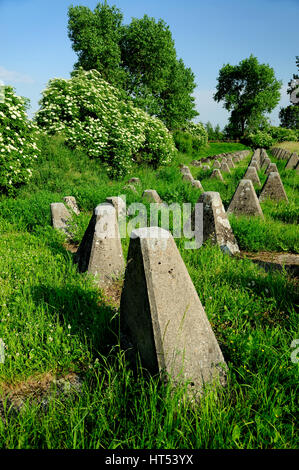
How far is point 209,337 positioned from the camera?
1874 mm

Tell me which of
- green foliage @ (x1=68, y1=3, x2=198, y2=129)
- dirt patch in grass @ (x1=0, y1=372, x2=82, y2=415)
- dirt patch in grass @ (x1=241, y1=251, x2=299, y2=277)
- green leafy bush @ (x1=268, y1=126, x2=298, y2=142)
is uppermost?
green foliage @ (x1=68, y1=3, x2=198, y2=129)

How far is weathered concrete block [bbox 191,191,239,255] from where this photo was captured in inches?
182

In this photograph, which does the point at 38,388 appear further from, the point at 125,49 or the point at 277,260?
the point at 125,49

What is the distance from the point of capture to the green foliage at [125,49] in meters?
25.4

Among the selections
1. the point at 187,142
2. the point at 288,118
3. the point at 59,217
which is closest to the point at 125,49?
the point at 187,142

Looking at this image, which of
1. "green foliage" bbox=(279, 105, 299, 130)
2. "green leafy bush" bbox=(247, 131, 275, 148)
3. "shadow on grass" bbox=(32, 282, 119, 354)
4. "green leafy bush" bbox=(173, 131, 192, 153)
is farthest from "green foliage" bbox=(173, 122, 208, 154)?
"green foliage" bbox=(279, 105, 299, 130)

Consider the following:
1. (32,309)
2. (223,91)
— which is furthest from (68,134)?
(223,91)

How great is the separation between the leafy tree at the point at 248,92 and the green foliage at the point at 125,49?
31.4m

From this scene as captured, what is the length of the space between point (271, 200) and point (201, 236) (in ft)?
12.5

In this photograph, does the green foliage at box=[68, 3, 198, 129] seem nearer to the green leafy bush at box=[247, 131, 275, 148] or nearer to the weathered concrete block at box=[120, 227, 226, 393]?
the green leafy bush at box=[247, 131, 275, 148]

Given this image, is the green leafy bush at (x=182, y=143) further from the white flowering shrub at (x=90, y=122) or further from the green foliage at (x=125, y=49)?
the white flowering shrub at (x=90, y=122)

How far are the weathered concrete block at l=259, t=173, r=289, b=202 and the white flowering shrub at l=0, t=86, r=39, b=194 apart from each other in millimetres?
6900

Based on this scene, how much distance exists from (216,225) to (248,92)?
64329mm

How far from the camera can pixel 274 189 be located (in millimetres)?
7551
